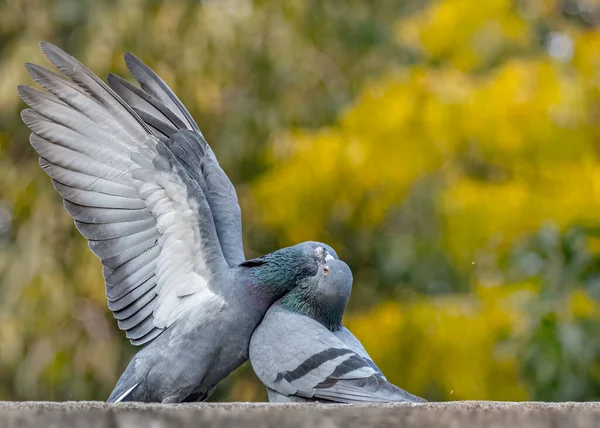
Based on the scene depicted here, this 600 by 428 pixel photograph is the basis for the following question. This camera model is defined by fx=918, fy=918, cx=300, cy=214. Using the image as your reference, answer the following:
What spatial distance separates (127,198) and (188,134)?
44 cm

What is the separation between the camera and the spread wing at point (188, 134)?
150 inches

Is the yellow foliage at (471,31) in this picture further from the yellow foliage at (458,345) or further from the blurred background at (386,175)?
the yellow foliage at (458,345)

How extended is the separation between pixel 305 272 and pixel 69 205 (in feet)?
3.18

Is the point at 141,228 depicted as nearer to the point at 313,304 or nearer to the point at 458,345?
the point at 313,304

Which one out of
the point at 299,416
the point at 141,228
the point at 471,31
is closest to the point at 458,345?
the point at 471,31

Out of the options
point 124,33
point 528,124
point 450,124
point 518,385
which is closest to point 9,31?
point 124,33

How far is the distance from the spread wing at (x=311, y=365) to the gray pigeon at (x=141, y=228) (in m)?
0.13

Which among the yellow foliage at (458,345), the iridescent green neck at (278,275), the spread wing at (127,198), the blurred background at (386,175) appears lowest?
the yellow foliage at (458,345)

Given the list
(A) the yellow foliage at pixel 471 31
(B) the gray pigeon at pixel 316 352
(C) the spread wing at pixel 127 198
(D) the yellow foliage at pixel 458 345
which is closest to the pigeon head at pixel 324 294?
(B) the gray pigeon at pixel 316 352

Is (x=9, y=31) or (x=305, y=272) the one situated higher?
(x=9, y=31)

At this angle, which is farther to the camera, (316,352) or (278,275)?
(278,275)

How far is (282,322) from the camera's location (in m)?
3.30

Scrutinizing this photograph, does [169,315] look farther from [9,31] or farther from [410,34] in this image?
[9,31]

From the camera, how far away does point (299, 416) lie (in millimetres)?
2535
